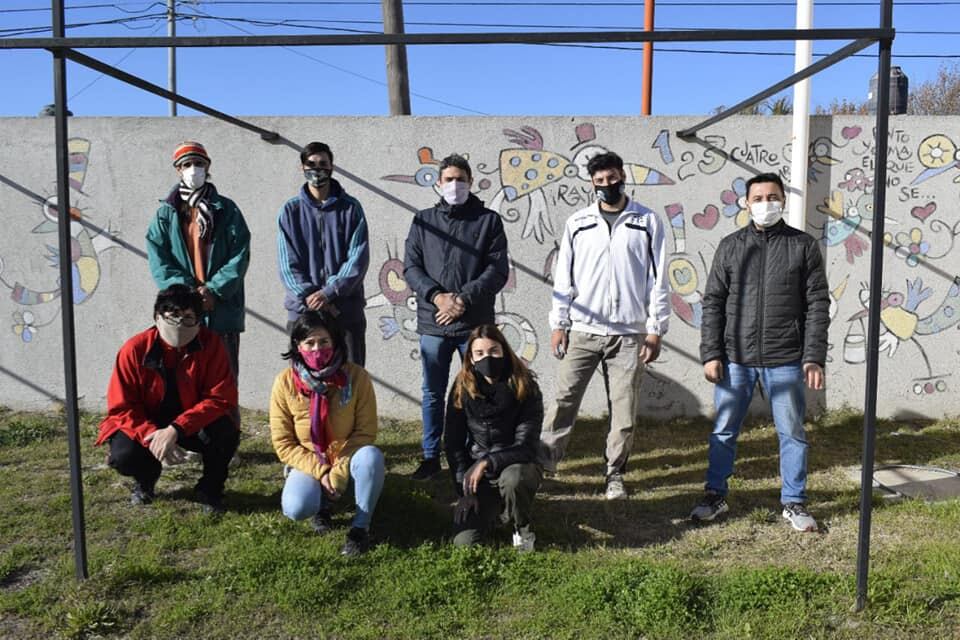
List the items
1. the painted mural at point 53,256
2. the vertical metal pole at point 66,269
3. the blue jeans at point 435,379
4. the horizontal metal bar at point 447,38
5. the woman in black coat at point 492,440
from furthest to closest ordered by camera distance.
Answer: the painted mural at point 53,256
the blue jeans at point 435,379
the woman in black coat at point 492,440
the vertical metal pole at point 66,269
the horizontal metal bar at point 447,38

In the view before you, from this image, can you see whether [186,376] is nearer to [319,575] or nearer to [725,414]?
[319,575]

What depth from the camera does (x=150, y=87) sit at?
3777mm

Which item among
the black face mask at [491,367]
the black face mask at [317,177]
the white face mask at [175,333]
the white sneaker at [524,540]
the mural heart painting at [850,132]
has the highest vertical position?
the mural heart painting at [850,132]

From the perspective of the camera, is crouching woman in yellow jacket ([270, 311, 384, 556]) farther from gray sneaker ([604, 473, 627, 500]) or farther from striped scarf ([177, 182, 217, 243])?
gray sneaker ([604, 473, 627, 500])

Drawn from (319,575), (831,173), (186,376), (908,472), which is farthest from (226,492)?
(831,173)

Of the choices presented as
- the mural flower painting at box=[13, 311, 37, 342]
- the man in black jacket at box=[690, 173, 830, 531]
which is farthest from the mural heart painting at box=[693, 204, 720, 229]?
the mural flower painting at box=[13, 311, 37, 342]

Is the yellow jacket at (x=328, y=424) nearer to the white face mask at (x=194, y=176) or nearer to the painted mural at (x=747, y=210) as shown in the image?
the white face mask at (x=194, y=176)

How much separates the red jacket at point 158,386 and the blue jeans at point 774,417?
2490 millimetres

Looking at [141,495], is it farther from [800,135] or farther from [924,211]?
[924,211]

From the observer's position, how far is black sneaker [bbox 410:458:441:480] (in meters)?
4.42

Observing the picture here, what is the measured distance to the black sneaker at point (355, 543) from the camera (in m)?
3.29

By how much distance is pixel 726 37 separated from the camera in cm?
278

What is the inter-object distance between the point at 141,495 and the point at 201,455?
1.31 ft

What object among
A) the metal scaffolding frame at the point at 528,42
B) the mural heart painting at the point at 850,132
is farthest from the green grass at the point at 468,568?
the mural heart painting at the point at 850,132
